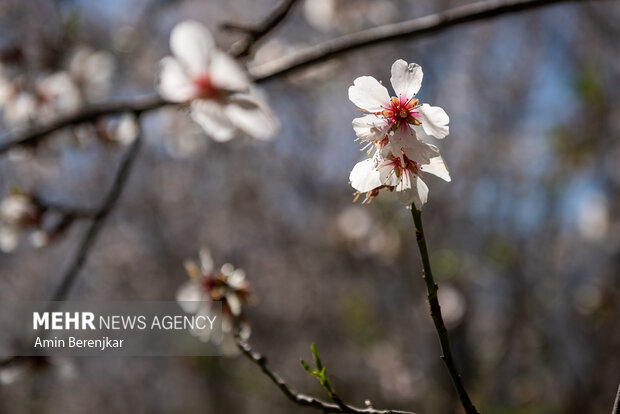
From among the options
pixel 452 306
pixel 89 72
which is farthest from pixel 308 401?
pixel 452 306

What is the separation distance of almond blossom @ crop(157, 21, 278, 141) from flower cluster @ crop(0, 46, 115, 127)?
0.93 metres

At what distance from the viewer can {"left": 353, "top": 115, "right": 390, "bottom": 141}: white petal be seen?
692 millimetres

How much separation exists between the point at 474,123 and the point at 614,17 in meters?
1.54

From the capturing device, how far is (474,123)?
553cm

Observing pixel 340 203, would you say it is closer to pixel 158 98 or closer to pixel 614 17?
pixel 614 17

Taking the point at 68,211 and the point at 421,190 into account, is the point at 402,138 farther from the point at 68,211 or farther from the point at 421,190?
the point at 68,211

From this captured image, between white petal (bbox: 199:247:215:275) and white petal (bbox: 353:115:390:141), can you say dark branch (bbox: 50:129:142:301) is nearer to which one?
white petal (bbox: 199:247:215:275)

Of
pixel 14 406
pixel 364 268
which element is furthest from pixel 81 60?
pixel 14 406

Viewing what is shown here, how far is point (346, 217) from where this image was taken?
403 centimetres

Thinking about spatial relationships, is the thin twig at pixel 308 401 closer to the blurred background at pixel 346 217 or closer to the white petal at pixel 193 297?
the white petal at pixel 193 297

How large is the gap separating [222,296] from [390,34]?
726mm

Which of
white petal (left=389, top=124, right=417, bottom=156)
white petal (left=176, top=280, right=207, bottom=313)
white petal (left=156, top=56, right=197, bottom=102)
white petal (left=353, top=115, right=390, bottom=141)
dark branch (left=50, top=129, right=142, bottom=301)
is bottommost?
white petal (left=389, top=124, right=417, bottom=156)

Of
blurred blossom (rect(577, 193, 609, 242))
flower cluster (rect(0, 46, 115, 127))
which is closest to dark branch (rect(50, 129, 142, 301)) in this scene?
flower cluster (rect(0, 46, 115, 127))

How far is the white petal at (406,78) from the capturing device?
2.26 ft
